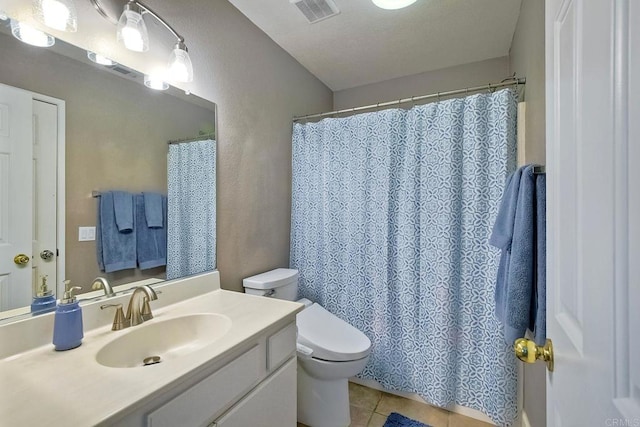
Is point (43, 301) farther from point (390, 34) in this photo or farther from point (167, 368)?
point (390, 34)

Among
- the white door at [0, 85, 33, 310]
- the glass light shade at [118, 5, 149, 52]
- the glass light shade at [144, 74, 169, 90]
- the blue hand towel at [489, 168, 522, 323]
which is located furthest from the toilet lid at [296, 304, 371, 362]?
the glass light shade at [118, 5, 149, 52]

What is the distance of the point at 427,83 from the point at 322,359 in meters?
2.28

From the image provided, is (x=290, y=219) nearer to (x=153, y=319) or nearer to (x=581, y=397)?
(x=153, y=319)

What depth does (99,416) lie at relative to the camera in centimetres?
58

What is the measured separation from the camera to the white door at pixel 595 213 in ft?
1.14

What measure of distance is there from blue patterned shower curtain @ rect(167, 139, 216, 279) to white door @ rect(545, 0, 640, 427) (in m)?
1.40

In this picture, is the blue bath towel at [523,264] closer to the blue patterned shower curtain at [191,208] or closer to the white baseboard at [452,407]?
the white baseboard at [452,407]

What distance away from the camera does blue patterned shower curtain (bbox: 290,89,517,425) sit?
62.7 inches

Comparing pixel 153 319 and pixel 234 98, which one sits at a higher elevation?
pixel 234 98

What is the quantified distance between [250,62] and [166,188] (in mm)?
1002

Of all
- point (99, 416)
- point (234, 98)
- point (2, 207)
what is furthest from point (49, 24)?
point (99, 416)

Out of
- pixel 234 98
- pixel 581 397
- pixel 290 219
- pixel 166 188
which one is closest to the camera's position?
pixel 581 397

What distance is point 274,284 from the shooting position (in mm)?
1745
